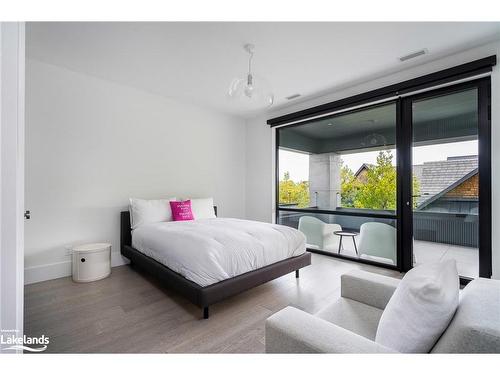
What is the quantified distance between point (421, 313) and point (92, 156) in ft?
12.1

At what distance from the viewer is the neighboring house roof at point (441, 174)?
2609mm

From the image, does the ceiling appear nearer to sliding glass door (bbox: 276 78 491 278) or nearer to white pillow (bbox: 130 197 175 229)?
sliding glass door (bbox: 276 78 491 278)

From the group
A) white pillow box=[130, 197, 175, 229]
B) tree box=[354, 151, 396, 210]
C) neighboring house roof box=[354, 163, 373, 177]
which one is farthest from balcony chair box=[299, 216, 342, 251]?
white pillow box=[130, 197, 175, 229]

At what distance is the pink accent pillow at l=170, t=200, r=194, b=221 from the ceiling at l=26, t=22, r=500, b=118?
1762mm

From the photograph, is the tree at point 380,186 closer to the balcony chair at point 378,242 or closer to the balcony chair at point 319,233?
the balcony chair at point 378,242

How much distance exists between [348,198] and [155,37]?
10.7 ft

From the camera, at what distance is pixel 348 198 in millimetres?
3629

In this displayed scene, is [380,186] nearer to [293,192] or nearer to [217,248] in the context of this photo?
[293,192]

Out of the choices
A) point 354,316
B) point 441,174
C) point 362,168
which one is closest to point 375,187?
point 362,168

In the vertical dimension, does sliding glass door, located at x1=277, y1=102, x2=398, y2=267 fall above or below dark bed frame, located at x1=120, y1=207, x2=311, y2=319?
above

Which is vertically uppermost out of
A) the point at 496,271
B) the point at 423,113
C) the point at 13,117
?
the point at 423,113

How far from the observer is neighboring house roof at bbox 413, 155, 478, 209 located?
103 inches
